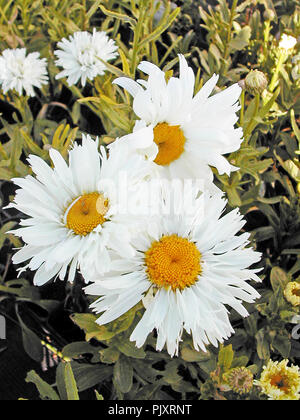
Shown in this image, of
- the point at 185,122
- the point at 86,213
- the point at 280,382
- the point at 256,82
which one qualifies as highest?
the point at 256,82

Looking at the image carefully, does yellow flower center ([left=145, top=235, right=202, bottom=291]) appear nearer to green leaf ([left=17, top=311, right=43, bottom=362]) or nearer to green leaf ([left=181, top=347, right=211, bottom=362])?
green leaf ([left=181, top=347, right=211, bottom=362])

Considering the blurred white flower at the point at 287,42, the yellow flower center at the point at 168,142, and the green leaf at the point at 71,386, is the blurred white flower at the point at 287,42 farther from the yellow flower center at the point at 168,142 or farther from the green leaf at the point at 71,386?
the green leaf at the point at 71,386

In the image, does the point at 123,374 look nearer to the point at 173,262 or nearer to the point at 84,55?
the point at 173,262

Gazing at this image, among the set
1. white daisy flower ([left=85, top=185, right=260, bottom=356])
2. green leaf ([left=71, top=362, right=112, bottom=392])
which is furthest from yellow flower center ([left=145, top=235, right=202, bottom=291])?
green leaf ([left=71, top=362, right=112, bottom=392])

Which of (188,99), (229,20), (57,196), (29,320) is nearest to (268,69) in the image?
(229,20)

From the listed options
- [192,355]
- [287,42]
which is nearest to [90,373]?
[192,355]
